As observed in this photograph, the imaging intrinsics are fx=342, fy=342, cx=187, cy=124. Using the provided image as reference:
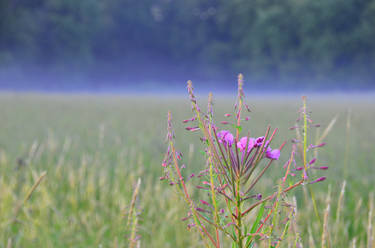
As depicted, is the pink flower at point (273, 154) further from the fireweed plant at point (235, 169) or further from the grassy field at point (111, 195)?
the grassy field at point (111, 195)

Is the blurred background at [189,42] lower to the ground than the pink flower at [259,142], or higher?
higher

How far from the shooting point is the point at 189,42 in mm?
41969

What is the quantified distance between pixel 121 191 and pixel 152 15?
42429 millimetres

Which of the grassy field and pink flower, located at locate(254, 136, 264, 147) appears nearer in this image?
pink flower, located at locate(254, 136, 264, 147)

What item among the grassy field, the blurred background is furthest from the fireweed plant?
the blurred background

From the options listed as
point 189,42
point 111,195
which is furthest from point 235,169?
point 189,42

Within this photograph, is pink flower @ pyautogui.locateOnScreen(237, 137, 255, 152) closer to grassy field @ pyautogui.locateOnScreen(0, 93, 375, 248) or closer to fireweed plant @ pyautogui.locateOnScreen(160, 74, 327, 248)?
fireweed plant @ pyautogui.locateOnScreen(160, 74, 327, 248)

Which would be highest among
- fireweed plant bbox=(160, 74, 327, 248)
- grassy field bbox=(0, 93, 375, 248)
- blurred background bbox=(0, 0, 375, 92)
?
blurred background bbox=(0, 0, 375, 92)

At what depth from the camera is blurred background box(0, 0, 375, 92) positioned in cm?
3206

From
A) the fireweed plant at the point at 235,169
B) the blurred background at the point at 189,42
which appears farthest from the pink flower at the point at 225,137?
the blurred background at the point at 189,42

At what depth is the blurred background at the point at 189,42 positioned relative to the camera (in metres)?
32.1

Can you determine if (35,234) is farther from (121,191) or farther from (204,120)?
(204,120)

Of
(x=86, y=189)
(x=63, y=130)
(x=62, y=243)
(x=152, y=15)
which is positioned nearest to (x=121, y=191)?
(x=86, y=189)

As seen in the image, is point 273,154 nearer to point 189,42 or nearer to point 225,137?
point 225,137
